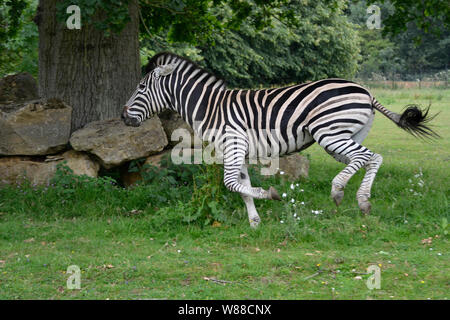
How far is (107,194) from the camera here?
846 cm

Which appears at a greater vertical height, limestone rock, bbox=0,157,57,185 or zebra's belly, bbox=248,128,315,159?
zebra's belly, bbox=248,128,315,159

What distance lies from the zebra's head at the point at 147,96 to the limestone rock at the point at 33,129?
172cm

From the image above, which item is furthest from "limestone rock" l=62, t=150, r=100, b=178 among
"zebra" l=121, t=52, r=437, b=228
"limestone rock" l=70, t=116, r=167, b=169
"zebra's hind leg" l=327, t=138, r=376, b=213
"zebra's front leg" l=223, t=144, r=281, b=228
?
"zebra's hind leg" l=327, t=138, r=376, b=213

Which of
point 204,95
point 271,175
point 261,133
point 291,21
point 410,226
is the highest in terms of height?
point 291,21

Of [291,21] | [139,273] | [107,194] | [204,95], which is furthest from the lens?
[291,21]

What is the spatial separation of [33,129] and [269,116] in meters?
4.08

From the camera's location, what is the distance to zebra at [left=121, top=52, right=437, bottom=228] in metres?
7.01

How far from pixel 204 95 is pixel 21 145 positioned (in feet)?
11.0

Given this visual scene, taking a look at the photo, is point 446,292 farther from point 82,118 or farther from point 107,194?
point 82,118

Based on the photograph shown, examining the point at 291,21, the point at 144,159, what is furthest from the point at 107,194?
the point at 291,21

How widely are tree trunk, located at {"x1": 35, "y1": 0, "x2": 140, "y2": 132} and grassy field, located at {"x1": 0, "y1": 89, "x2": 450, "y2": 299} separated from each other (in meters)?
1.62

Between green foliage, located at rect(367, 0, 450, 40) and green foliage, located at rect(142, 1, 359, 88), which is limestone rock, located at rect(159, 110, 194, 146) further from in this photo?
green foliage, located at rect(142, 1, 359, 88)

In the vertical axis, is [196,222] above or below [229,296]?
above

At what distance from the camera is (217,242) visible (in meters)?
6.70
